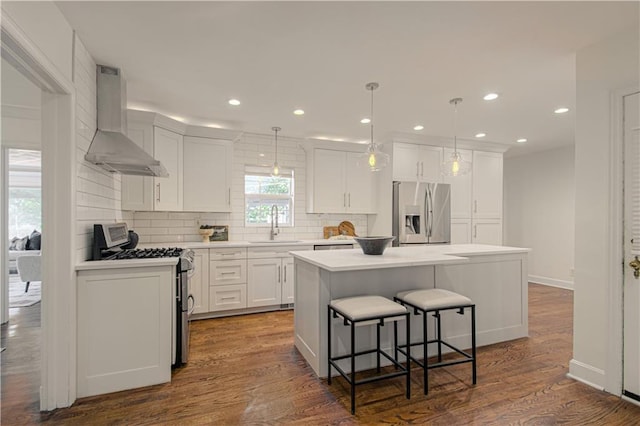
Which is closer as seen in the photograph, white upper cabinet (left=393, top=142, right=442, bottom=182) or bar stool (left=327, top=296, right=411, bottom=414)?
bar stool (left=327, top=296, right=411, bottom=414)

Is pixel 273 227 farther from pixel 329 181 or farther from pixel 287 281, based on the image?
pixel 329 181

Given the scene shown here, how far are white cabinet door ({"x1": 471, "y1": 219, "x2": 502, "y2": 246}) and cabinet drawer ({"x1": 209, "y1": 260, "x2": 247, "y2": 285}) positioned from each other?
12.0 ft

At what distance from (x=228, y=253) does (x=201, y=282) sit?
459mm

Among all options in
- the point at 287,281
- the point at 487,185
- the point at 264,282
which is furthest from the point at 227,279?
the point at 487,185

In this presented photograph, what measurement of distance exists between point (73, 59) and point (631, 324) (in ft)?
13.5

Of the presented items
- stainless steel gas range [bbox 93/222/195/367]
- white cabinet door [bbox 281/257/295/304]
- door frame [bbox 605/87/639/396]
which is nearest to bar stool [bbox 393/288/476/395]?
door frame [bbox 605/87/639/396]

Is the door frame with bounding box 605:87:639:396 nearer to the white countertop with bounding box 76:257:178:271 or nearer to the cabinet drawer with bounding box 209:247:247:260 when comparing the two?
the white countertop with bounding box 76:257:178:271

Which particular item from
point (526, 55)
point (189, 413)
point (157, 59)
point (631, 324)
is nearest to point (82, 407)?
point (189, 413)

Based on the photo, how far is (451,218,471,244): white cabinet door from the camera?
5039mm

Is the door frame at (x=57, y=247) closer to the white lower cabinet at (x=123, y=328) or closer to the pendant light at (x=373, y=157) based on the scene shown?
the white lower cabinet at (x=123, y=328)

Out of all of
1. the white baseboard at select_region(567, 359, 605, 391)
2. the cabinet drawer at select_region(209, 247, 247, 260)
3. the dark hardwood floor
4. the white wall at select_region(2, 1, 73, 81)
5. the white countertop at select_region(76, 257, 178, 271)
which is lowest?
the dark hardwood floor

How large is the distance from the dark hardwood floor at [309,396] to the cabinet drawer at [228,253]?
1.18m

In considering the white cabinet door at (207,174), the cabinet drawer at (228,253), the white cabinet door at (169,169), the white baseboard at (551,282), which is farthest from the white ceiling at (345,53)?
the white baseboard at (551,282)

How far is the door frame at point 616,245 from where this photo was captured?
7.07ft
